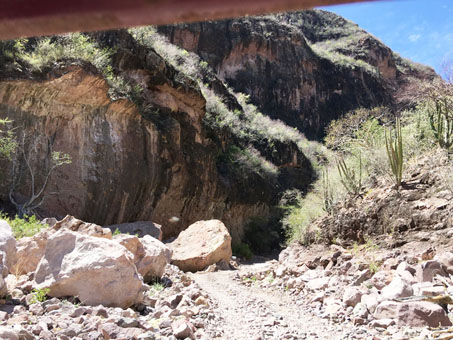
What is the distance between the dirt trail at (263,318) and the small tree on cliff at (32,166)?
5.32 meters

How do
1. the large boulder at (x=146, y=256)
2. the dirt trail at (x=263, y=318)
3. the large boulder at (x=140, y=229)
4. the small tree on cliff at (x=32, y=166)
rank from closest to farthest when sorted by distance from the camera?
the dirt trail at (x=263, y=318) < the large boulder at (x=146, y=256) < the small tree on cliff at (x=32, y=166) < the large boulder at (x=140, y=229)

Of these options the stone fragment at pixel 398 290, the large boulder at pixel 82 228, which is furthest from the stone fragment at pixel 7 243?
the stone fragment at pixel 398 290

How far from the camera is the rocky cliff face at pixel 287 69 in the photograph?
34.9m

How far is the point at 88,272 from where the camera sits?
444cm

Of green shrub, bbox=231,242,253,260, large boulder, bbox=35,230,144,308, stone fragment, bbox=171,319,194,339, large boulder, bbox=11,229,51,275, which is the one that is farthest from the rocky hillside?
stone fragment, bbox=171,319,194,339

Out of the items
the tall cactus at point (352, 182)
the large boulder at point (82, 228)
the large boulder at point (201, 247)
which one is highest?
the tall cactus at point (352, 182)

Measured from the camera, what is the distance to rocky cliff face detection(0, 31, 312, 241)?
10.7 meters

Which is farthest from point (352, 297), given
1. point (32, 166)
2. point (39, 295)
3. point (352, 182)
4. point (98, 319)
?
point (32, 166)

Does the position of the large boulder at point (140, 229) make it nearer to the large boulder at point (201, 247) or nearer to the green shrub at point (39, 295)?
the large boulder at point (201, 247)

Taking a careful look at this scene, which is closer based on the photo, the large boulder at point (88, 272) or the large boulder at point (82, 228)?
the large boulder at point (88, 272)

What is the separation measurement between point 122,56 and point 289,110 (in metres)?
24.9

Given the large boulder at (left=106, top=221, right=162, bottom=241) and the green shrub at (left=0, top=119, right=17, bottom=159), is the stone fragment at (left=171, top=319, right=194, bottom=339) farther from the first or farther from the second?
the large boulder at (left=106, top=221, right=162, bottom=241)

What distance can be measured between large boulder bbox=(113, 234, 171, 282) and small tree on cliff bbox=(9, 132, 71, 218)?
4.39 m

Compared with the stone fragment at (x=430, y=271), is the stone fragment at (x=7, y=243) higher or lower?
higher
